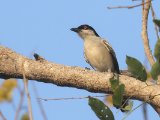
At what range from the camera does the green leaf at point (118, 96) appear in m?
1.62

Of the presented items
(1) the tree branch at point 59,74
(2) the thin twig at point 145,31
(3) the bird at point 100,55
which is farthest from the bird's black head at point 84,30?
(2) the thin twig at point 145,31

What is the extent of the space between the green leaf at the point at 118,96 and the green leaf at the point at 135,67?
4.4 inches

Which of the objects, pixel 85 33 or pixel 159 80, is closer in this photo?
pixel 159 80

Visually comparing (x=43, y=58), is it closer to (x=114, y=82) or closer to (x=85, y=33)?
(x=114, y=82)

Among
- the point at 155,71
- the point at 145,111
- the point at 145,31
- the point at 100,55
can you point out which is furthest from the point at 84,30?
the point at 155,71

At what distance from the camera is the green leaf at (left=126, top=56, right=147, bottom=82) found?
5.51ft

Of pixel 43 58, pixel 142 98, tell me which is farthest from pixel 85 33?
pixel 142 98

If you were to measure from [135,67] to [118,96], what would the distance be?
0.51ft

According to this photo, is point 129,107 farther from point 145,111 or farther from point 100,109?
point 100,109

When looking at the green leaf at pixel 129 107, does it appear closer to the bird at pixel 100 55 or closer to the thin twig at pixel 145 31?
the thin twig at pixel 145 31

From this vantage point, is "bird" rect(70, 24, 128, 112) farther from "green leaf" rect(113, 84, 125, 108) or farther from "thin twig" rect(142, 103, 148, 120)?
"green leaf" rect(113, 84, 125, 108)

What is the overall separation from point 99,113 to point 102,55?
17.8 ft

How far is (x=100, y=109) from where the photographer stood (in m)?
1.61

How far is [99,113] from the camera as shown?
63.7 inches
